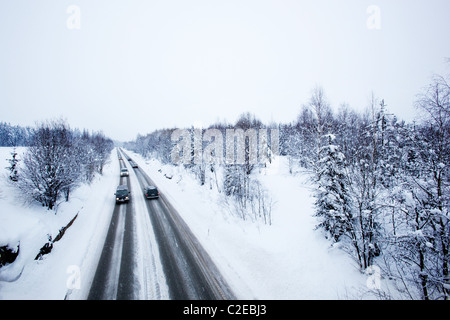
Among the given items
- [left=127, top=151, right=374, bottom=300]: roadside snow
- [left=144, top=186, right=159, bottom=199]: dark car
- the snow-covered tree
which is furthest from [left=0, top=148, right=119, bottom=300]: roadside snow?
the snow-covered tree

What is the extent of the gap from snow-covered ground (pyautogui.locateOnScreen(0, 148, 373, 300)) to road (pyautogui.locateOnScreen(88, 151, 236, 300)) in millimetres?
555

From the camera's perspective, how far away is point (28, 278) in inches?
299

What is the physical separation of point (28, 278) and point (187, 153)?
102 ft

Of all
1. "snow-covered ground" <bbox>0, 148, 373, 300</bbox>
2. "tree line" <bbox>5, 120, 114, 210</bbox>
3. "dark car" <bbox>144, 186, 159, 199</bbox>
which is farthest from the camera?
"dark car" <bbox>144, 186, 159, 199</bbox>

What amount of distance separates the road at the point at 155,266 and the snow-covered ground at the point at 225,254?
555 mm

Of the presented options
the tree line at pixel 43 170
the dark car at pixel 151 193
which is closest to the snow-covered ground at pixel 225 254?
the tree line at pixel 43 170

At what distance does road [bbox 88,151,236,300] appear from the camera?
7150mm

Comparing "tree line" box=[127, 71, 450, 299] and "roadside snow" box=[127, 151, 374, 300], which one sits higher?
"tree line" box=[127, 71, 450, 299]

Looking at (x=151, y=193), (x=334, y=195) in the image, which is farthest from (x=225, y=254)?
(x=151, y=193)

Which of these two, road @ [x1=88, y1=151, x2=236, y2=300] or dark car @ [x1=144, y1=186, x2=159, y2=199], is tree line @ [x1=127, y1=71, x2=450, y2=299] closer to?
road @ [x1=88, y1=151, x2=236, y2=300]

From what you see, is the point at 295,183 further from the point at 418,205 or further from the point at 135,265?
the point at 135,265

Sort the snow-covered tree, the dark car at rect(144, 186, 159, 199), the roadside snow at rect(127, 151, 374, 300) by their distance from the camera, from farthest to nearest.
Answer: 1. the dark car at rect(144, 186, 159, 199)
2. the snow-covered tree
3. the roadside snow at rect(127, 151, 374, 300)
